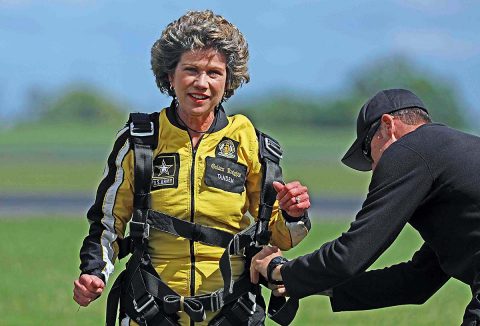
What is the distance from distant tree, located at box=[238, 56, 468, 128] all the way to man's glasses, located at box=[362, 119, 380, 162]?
285 ft

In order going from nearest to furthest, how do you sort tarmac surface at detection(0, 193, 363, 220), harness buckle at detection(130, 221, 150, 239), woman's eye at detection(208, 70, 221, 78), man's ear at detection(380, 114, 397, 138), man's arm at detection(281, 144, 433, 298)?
man's arm at detection(281, 144, 433, 298) → man's ear at detection(380, 114, 397, 138) → harness buckle at detection(130, 221, 150, 239) → woman's eye at detection(208, 70, 221, 78) → tarmac surface at detection(0, 193, 363, 220)

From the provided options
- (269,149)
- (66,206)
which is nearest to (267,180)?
(269,149)

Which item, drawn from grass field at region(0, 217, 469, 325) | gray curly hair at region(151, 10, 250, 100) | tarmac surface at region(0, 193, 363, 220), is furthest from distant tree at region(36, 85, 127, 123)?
gray curly hair at region(151, 10, 250, 100)

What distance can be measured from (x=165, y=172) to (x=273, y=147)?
0.54 metres

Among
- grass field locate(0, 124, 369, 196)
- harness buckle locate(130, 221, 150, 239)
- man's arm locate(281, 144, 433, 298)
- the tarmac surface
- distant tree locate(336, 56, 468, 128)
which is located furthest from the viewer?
distant tree locate(336, 56, 468, 128)

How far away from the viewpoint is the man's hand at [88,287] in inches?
207

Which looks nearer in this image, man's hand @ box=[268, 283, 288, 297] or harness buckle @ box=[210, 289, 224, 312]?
man's hand @ box=[268, 283, 288, 297]

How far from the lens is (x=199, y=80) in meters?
5.30

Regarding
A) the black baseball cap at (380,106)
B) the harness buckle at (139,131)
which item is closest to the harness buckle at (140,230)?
the harness buckle at (139,131)

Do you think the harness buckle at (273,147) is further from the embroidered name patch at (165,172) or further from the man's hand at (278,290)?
the man's hand at (278,290)

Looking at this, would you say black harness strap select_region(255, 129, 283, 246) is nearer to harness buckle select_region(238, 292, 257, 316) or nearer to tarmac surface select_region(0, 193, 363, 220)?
harness buckle select_region(238, 292, 257, 316)

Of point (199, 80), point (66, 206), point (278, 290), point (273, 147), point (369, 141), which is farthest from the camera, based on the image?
point (66, 206)

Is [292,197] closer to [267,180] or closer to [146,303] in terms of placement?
[267,180]

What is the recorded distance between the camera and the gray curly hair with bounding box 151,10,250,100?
5.35m
